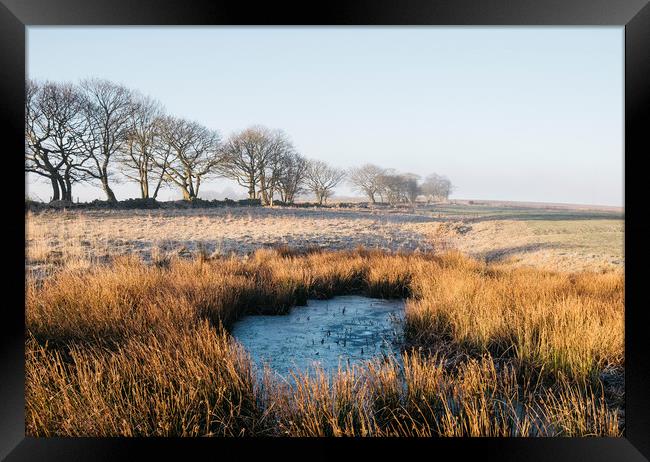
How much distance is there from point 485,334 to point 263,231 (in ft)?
15.6

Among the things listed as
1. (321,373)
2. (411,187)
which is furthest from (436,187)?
(321,373)

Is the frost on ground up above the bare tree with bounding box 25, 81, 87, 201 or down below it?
below

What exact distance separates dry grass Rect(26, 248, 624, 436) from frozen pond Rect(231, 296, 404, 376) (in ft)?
0.63

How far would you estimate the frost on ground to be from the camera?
650 centimetres

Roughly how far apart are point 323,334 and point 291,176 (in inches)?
162

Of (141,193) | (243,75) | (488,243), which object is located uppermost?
(243,75)

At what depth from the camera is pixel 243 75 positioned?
5.02 metres

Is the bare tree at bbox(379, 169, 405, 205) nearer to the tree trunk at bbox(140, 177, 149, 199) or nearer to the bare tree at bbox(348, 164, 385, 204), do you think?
the bare tree at bbox(348, 164, 385, 204)

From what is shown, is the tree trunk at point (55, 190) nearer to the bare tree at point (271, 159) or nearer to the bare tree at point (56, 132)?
the bare tree at point (56, 132)

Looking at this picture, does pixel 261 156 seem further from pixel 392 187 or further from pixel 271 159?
pixel 392 187

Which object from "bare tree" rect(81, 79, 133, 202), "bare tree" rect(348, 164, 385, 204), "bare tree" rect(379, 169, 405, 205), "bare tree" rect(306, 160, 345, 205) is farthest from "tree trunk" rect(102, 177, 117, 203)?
"bare tree" rect(379, 169, 405, 205)

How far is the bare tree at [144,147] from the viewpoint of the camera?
22.5 ft
